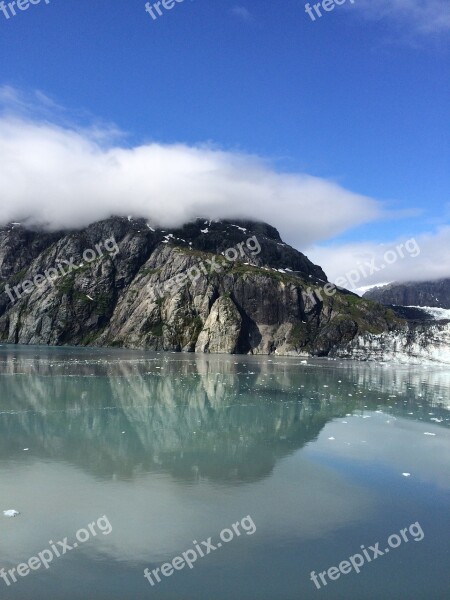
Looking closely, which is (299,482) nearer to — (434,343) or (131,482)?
(131,482)

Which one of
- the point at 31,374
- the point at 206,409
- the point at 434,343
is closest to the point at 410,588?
the point at 206,409

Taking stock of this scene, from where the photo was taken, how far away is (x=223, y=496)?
18.8m

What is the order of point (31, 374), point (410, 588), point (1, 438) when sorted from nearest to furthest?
point (410, 588) < point (1, 438) < point (31, 374)

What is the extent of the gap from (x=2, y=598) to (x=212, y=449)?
1569 cm

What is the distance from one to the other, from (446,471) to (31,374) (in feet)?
174

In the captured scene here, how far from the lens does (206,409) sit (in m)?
39.8

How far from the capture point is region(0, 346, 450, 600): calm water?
1263cm

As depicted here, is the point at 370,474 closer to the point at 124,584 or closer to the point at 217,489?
the point at 217,489

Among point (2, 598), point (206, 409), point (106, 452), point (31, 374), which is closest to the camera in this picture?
point (2, 598)

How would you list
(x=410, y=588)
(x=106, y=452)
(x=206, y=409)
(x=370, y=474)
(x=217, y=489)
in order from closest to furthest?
(x=410, y=588) < (x=217, y=489) < (x=370, y=474) < (x=106, y=452) < (x=206, y=409)

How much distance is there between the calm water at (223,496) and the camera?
12633mm

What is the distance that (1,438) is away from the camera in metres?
27.1

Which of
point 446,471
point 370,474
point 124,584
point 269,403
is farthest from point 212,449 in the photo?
point 269,403

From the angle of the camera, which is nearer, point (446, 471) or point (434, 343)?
point (446, 471)
